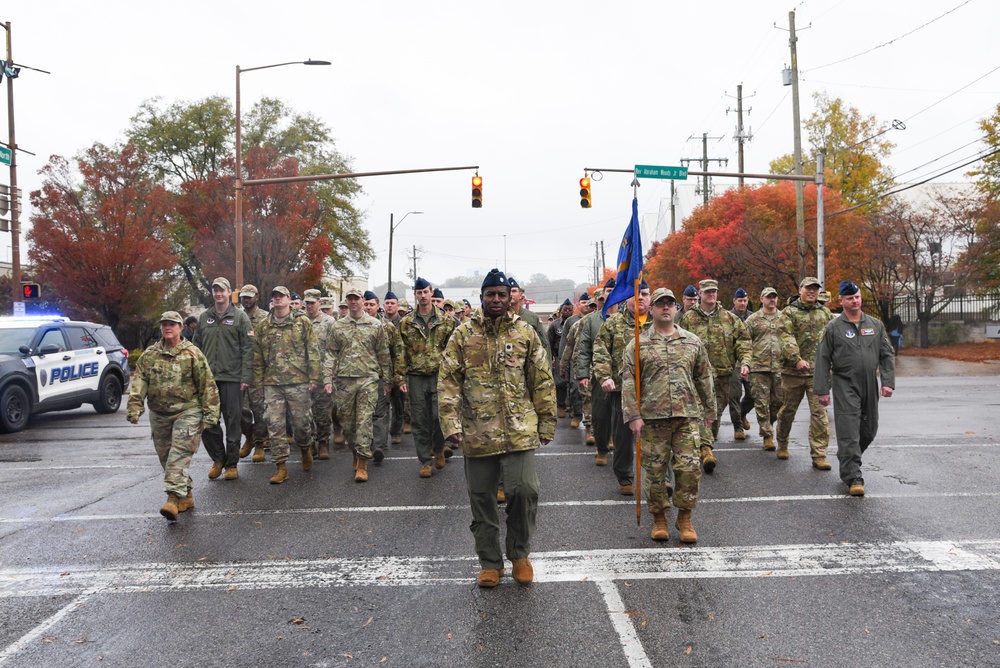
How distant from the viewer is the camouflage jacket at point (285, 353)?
28.4 ft

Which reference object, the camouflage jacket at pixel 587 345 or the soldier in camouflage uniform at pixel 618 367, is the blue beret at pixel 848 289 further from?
the camouflage jacket at pixel 587 345

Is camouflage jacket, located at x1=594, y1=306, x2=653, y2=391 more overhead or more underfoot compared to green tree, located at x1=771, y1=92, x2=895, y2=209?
more underfoot

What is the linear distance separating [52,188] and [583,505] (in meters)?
26.6

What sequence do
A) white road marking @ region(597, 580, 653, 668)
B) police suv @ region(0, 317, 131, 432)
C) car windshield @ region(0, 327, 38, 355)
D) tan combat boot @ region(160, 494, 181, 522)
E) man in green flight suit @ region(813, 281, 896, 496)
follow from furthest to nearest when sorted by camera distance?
car windshield @ region(0, 327, 38, 355) → police suv @ region(0, 317, 131, 432) → man in green flight suit @ region(813, 281, 896, 496) → tan combat boot @ region(160, 494, 181, 522) → white road marking @ region(597, 580, 653, 668)

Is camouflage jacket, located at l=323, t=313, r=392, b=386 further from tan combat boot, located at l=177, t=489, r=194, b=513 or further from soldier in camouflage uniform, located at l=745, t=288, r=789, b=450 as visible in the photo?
soldier in camouflage uniform, located at l=745, t=288, r=789, b=450

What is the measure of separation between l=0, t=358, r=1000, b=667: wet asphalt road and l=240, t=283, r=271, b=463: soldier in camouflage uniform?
50.1 inches

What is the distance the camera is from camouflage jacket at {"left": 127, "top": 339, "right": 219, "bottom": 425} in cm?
725

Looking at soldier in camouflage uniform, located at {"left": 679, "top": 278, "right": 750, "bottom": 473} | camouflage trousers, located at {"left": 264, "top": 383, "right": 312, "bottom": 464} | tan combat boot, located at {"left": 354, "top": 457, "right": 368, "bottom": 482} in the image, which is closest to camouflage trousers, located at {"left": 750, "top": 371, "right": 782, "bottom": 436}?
soldier in camouflage uniform, located at {"left": 679, "top": 278, "right": 750, "bottom": 473}

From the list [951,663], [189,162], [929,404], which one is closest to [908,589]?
[951,663]

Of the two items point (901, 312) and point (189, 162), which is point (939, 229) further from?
point (189, 162)

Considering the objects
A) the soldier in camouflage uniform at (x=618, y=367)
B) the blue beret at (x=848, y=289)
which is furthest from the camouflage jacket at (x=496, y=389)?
the blue beret at (x=848, y=289)

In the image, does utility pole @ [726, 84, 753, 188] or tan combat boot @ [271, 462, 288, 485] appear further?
utility pole @ [726, 84, 753, 188]

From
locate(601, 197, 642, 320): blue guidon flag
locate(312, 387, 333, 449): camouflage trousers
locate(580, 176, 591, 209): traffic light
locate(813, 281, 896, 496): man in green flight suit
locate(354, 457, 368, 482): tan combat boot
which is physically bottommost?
locate(354, 457, 368, 482): tan combat boot

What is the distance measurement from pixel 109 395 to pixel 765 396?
1286 centimetres
